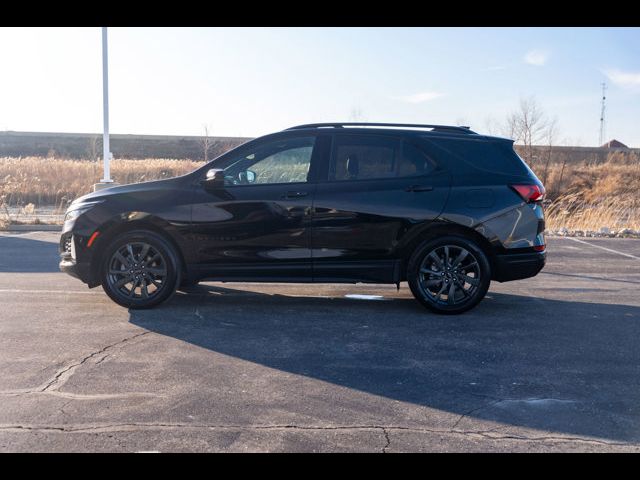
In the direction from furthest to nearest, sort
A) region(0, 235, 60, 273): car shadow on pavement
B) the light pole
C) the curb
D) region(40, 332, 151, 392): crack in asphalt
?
the light pole, the curb, region(0, 235, 60, 273): car shadow on pavement, region(40, 332, 151, 392): crack in asphalt

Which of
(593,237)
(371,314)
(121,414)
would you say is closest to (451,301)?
(371,314)

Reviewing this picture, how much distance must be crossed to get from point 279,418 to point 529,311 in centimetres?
394

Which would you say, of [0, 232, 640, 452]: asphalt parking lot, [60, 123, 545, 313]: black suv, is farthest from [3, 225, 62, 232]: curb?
[60, 123, 545, 313]: black suv

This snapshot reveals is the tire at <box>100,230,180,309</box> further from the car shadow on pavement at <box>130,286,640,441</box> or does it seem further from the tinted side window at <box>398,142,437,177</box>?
the tinted side window at <box>398,142,437,177</box>

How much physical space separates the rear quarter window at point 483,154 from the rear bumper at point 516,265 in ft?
2.90

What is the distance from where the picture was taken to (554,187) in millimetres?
31625

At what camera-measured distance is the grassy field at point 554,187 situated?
1759 centimetres

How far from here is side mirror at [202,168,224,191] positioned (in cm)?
684

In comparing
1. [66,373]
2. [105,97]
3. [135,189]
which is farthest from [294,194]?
[105,97]

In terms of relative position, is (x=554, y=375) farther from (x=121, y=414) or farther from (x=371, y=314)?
(x=121, y=414)

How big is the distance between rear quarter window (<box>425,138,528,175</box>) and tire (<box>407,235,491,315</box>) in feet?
2.75

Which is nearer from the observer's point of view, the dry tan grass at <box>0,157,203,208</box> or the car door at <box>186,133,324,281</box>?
the car door at <box>186,133,324,281</box>

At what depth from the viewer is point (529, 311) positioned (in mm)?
7180

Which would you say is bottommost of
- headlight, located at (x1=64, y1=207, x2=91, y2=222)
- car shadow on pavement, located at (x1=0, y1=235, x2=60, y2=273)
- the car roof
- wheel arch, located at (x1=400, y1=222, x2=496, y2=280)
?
car shadow on pavement, located at (x1=0, y1=235, x2=60, y2=273)
